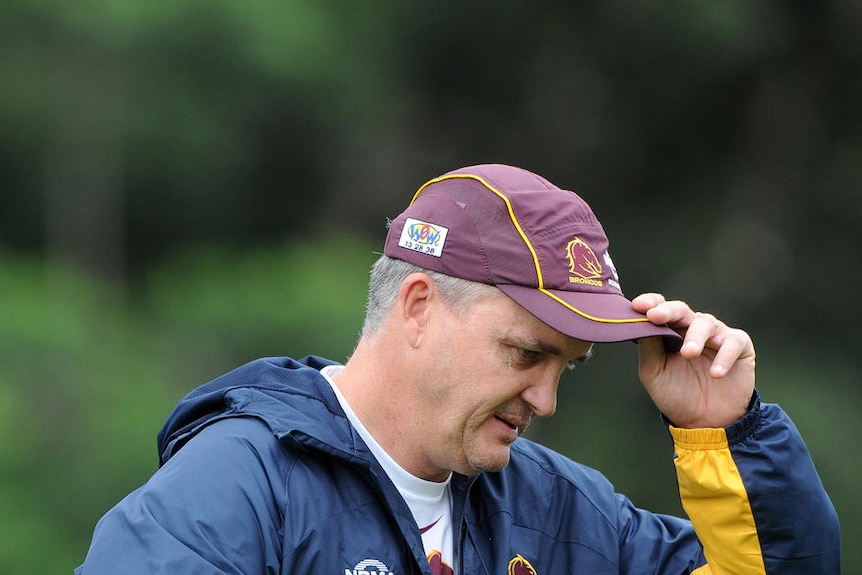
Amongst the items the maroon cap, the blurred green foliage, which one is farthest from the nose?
the blurred green foliage

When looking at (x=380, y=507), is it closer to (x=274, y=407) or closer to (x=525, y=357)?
(x=274, y=407)

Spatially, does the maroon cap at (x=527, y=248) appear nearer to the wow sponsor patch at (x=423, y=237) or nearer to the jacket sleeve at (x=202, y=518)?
the wow sponsor patch at (x=423, y=237)

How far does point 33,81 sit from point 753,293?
433 centimetres

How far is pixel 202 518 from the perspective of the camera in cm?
192

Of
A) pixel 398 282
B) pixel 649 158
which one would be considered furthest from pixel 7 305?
pixel 398 282

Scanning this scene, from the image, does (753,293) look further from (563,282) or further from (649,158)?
(563,282)

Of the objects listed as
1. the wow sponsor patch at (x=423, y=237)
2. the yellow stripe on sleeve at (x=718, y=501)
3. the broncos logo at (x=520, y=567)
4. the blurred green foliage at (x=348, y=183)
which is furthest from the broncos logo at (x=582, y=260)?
the blurred green foliage at (x=348, y=183)

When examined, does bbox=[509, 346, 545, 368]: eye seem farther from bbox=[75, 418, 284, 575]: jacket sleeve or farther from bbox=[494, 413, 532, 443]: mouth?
bbox=[75, 418, 284, 575]: jacket sleeve

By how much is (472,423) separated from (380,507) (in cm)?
21

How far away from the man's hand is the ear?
35cm

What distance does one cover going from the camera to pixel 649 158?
26.4 ft

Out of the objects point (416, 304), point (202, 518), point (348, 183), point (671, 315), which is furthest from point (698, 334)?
point (348, 183)

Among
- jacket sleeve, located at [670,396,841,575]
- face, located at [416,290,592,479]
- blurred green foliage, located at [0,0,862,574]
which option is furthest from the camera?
blurred green foliage, located at [0,0,862,574]

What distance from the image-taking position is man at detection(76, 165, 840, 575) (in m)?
2.05
